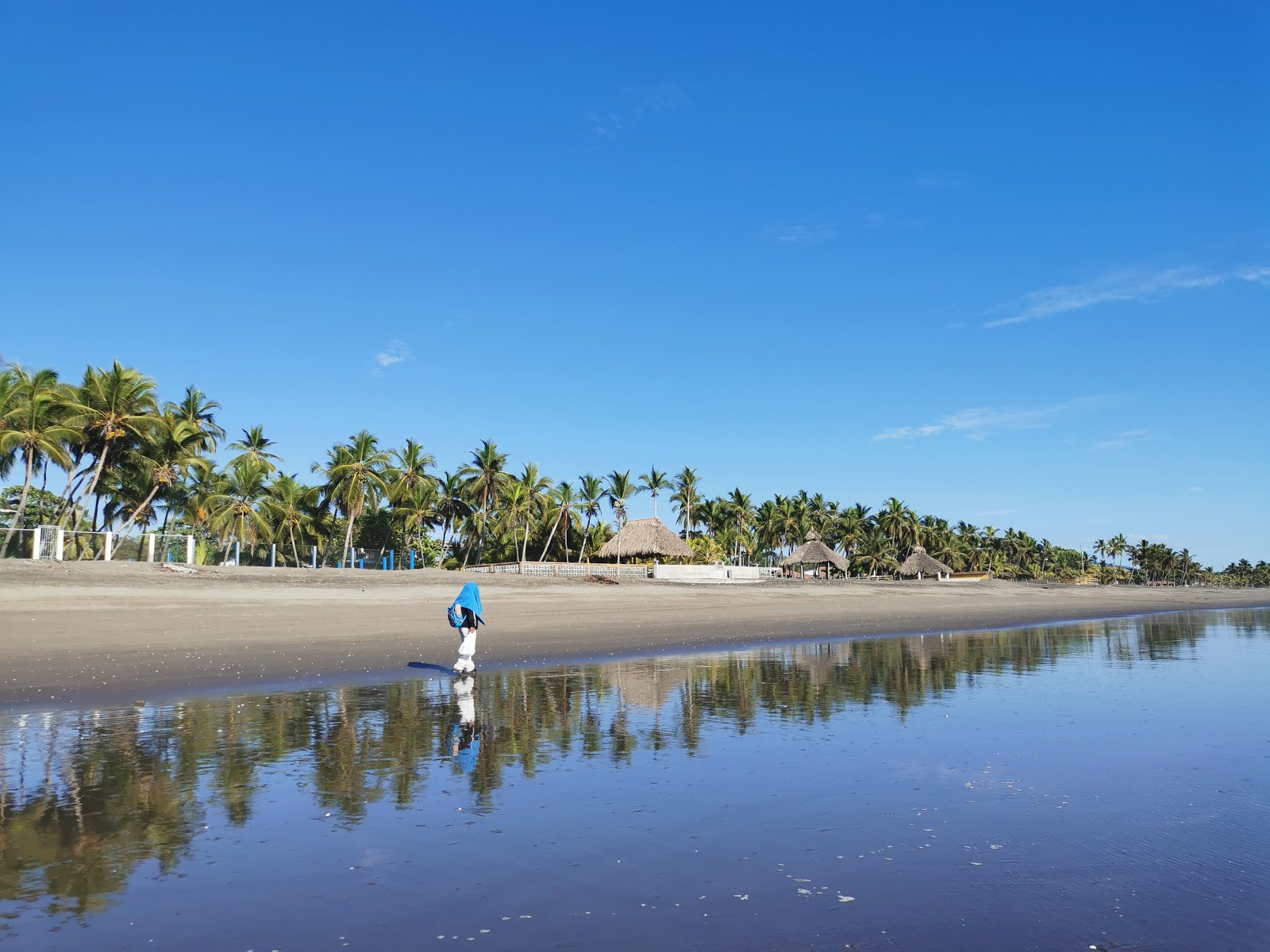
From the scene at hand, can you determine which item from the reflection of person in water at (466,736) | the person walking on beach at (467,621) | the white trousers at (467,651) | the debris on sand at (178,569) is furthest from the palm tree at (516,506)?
the reflection of person in water at (466,736)

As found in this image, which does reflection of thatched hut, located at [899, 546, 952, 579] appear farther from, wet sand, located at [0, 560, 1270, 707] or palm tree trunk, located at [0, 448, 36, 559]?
palm tree trunk, located at [0, 448, 36, 559]

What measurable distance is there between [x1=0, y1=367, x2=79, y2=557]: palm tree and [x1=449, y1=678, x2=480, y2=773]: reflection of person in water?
34.4 m

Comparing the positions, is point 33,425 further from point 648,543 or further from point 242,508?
point 648,543

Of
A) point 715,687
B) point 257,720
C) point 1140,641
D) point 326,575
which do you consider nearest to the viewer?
point 257,720

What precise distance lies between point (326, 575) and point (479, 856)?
26.3 metres

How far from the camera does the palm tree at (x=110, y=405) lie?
39.5 meters

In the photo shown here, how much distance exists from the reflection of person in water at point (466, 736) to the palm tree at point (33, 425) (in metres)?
34.4

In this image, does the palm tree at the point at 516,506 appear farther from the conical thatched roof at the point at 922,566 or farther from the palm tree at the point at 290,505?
the conical thatched roof at the point at 922,566

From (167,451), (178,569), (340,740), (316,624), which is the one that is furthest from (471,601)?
(167,451)

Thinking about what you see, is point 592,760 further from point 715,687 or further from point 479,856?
point 715,687

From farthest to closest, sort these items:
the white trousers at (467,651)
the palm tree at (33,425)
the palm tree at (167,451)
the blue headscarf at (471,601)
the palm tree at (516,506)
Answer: the palm tree at (516,506) < the palm tree at (167,451) < the palm tree at (33,425) < the blue headscarf at (471,601) < the white trousers at (467,651)

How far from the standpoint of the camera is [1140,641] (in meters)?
24.5

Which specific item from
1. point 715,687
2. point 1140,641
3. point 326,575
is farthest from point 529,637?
point 1140,641

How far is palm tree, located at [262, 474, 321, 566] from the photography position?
211ft
